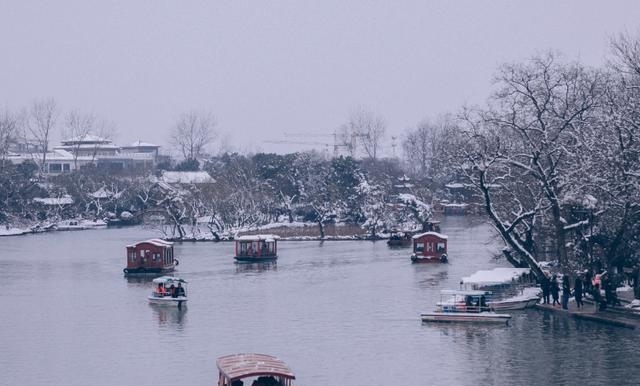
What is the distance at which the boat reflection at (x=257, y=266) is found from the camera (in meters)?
42.0

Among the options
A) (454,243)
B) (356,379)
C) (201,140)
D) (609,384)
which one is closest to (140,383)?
(356,379)

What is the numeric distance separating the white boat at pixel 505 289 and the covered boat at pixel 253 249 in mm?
16369

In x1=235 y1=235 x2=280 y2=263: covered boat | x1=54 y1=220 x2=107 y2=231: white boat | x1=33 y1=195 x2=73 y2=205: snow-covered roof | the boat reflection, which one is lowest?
the boat reflection

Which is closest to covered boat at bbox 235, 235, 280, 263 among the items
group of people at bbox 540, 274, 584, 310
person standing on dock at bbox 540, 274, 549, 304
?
group of people at bbox 540, 274, 584, 310

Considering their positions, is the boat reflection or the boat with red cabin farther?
the boat reflection

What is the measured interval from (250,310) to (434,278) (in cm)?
914

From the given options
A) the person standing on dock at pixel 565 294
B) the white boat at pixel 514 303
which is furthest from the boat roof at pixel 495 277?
the person standing on dock at pixel 565 294

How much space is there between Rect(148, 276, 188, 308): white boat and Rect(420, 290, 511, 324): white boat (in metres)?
6.96

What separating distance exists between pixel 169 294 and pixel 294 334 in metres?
6.40

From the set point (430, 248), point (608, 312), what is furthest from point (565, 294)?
point (430, 248)

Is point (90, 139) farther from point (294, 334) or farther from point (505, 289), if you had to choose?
point (294, 334)

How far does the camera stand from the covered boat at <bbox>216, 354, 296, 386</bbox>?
58.7 ft

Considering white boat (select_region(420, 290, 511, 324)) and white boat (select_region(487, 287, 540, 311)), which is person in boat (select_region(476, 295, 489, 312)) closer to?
white boat (select_region(420, 290, 511, 324))

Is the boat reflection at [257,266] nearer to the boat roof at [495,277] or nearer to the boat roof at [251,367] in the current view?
the boat roof at [495,277]
